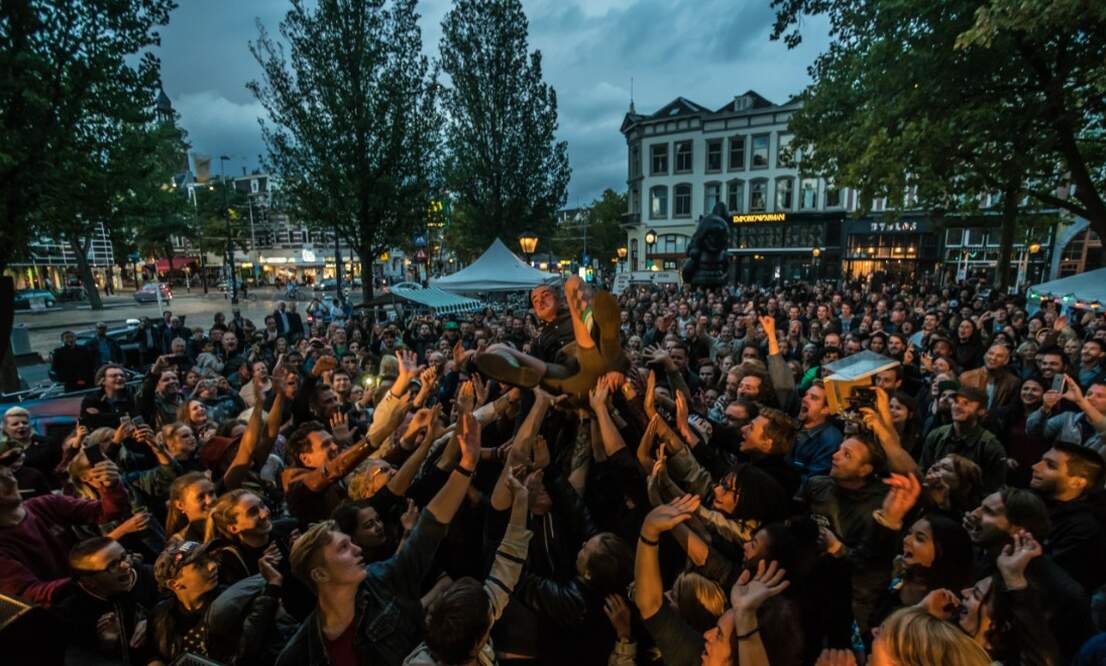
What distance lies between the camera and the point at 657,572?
2.03 metres

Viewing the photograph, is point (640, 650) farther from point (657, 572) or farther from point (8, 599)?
point (8, 599)

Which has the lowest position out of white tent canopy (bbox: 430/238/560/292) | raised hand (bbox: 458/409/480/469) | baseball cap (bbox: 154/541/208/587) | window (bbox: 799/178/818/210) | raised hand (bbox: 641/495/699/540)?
baseball cap (bbox: 154/541/208/587)

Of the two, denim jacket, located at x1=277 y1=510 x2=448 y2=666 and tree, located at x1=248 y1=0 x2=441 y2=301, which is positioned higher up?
tree, located at x1=248 y1=0 x2=441 y2=301

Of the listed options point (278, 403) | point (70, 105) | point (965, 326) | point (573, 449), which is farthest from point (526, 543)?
point (70, 105)

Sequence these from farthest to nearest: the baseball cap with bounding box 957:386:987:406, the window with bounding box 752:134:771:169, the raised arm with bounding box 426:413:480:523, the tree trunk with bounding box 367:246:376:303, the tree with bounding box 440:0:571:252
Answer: the window with bounding box 752:134:771:169
the tree with bounding box 440:0:571:252
the tree trunk with bounding box 367:246:376:303
the baseball cap with bounding box 957:386:987:406
the raised arm with bounding box 426:413:480:523

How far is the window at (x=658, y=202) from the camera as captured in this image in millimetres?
42781

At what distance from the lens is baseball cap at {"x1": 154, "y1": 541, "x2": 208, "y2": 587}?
2252 mm

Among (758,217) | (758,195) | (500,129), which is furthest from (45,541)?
(758,195)

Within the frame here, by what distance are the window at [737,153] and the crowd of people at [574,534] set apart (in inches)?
1554

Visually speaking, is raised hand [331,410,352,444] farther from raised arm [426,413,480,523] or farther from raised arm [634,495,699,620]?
raised arm [634,495,699,620]

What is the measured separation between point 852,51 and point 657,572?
15.0m

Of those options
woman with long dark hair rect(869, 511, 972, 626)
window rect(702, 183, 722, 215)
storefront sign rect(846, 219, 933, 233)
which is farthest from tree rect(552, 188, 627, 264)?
woman with long dark hair rect(869, 511, 972, 626)

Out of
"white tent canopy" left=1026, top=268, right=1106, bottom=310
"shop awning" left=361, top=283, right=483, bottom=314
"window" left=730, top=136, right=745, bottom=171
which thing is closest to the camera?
"white tent canopy" left=1026, top=268, right=1106, bottom=310

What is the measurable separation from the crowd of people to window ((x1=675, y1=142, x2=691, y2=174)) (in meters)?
40.3
